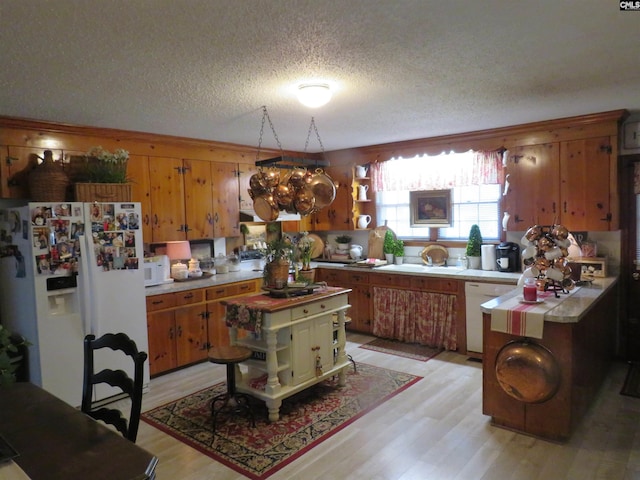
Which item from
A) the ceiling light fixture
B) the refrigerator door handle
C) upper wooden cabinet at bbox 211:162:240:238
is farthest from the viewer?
upper wooden cabinet at bbox 211:162:240:238

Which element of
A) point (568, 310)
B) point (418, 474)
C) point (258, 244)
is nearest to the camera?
point (418, 474)

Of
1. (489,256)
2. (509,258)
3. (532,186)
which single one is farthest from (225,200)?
(532,186)

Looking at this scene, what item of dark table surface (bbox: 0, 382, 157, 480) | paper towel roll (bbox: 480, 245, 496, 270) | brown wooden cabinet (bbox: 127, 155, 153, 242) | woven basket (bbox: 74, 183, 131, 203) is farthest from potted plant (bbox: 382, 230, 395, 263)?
dark table surface (bbox: 0, 382, 157, 480)

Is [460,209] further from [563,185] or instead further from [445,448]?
[445,448]

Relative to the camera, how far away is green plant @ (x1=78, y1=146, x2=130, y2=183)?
381cm

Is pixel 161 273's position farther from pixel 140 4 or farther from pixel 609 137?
pixel 609 137

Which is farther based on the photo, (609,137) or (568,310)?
(609,137)

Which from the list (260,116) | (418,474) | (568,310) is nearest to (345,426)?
(418,474)

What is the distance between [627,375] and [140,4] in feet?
15.5

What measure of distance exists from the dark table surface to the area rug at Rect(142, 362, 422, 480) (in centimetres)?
131

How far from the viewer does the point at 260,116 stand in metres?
3.82

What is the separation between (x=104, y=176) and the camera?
150 inches

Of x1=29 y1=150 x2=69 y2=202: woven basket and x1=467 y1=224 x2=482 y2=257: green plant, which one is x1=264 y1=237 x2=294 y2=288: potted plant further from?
x1=467 y1=224 x2=482 y2=257: green plant

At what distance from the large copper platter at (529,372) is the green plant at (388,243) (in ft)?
9.29
